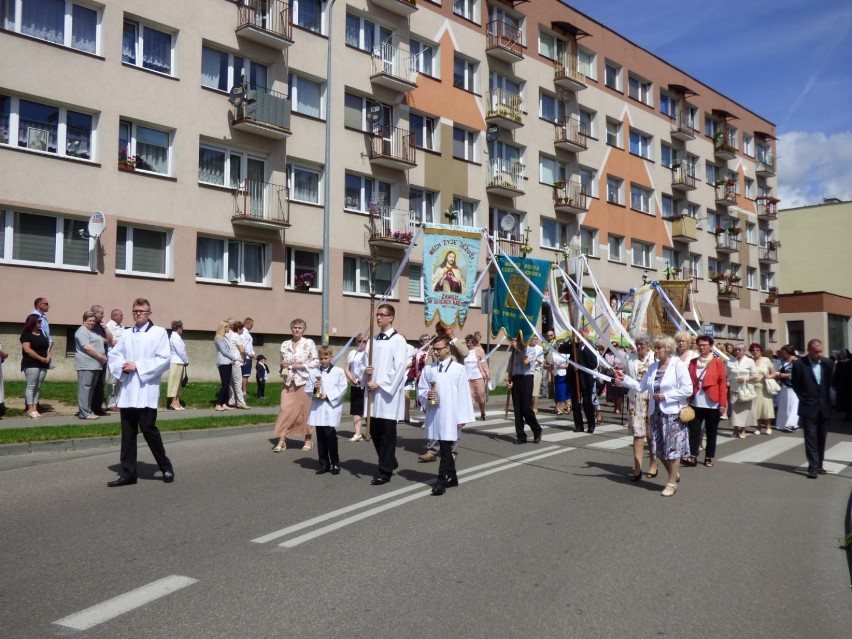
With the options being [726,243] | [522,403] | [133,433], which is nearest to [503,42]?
[522,403]

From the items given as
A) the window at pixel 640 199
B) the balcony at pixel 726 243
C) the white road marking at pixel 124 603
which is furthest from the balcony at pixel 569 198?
the white road marking at pixel 124 603

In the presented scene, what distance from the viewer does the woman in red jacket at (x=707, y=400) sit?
38.3 ft

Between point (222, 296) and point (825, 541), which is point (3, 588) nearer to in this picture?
point (825, 541)

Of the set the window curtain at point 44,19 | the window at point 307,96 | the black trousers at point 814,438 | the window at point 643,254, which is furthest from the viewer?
the window at point 643,254

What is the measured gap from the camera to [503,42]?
34.7 meters

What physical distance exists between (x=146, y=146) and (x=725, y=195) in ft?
135

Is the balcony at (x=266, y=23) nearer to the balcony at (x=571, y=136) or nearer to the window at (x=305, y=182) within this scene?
the window at (x=305, y=182)

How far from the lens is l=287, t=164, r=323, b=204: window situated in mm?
26391

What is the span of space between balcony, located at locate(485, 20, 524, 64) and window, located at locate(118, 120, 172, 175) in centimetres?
1635

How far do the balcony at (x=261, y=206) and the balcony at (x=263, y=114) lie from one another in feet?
5.41

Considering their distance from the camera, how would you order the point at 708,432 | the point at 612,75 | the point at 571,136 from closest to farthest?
the point at 708,432, the point at 571,136, the point at 612,75

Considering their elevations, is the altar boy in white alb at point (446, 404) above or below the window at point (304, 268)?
below

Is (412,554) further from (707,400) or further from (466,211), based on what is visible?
(466,211)

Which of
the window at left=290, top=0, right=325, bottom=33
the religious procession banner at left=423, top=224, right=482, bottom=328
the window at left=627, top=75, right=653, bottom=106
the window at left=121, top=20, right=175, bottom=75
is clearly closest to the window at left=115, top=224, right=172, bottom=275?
the window at left=121, top=20, right=175, bottom=75
